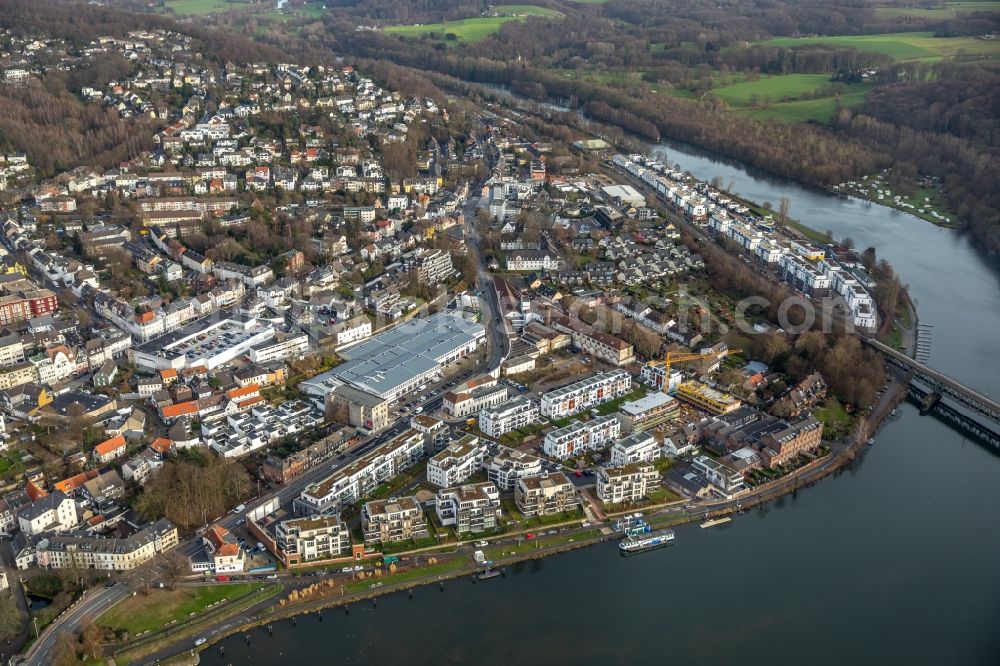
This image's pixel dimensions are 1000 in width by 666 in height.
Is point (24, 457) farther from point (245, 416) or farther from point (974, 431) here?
point (974, 431)

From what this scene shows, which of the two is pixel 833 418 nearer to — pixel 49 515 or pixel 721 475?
pixel 721 475

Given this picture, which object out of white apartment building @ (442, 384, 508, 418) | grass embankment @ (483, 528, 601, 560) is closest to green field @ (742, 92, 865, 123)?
white apartment building @ (442, 384, 508, 418)

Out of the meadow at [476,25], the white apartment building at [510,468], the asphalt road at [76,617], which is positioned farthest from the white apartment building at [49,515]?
the meadow at [476,25]

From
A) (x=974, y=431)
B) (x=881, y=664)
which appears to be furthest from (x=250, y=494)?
(x=974, y=431)

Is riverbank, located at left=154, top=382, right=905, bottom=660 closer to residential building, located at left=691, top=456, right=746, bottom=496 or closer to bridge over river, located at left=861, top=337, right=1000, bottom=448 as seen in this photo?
residential building, located at left=691, top=456, right=746, bottom=496

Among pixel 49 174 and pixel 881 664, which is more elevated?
pixel 49 174

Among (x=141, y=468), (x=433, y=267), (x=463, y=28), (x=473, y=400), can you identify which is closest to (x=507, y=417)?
(x=473, y=400)

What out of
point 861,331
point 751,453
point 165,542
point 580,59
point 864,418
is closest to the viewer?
point 165,542
